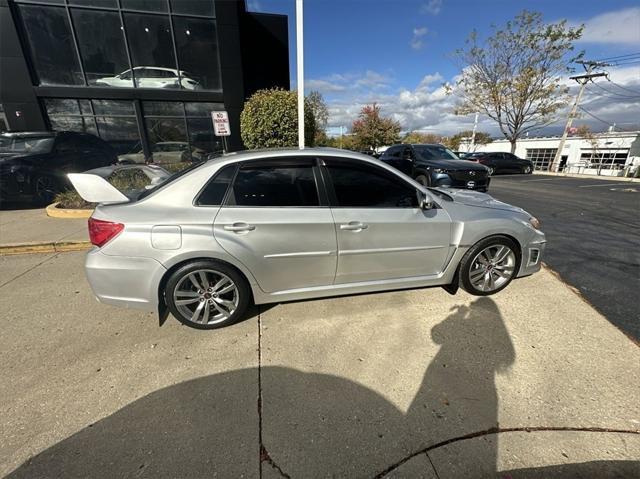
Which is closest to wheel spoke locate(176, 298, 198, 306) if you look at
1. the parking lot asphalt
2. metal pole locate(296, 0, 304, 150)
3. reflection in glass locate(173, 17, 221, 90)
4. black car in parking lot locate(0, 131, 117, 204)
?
the parking lot asphalt

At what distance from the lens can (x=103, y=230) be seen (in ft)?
8.27

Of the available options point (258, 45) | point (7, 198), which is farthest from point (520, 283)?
point (258, 45)

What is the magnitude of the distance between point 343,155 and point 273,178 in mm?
726

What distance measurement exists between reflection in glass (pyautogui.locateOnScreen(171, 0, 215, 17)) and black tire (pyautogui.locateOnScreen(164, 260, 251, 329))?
1272 cm

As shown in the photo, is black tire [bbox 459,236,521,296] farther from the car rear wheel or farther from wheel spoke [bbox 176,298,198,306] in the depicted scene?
the car rear wheel

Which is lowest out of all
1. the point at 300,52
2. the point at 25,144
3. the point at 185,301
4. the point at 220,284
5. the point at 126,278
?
the point at 185,301

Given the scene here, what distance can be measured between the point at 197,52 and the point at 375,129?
2905 cm

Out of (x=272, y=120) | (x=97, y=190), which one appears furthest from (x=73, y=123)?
(x=97, y=190)

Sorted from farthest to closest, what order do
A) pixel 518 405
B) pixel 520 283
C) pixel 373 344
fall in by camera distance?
pixel 520 283 < pixel 373 344 < pixel 518 405

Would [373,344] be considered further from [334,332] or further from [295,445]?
[295,445]

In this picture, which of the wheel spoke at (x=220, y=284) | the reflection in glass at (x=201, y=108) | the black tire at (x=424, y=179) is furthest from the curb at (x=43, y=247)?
the reflection in glass at (x=201, y=108)

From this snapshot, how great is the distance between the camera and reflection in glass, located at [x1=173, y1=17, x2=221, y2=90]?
11.3 meters

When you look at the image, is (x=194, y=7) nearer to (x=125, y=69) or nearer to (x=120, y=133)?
(x=125, y=69)

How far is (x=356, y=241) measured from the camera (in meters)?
2.82
